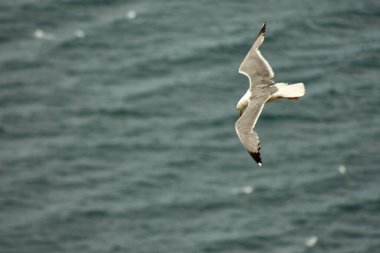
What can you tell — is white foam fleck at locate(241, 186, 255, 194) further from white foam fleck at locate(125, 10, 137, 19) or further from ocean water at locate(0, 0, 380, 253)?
white foam fleck at locate(125, 10, 137, 19)

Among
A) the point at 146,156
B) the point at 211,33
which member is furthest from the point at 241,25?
the point at 146,156

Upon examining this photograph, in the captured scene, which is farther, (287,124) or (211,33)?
(211,33)

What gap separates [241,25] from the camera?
48750 mm

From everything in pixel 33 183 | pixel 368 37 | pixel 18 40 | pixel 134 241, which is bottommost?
pixel 134 241

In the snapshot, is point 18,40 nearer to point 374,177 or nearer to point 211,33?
point 211,33

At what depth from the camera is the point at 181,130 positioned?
4284cm

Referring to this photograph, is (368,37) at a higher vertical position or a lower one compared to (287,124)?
higher

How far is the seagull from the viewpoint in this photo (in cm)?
1612

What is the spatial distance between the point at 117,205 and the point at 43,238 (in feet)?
12.4

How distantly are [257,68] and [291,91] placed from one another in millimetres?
1714

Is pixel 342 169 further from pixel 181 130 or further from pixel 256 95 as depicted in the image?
pixel 256 95

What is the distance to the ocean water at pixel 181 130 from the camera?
38531mm

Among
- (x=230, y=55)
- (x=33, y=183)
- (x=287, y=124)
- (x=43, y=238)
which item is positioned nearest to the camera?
(x=43, y=238)

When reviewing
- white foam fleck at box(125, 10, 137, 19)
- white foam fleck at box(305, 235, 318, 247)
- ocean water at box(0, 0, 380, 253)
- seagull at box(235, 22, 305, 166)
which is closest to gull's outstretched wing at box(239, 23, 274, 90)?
seagull at box(235, 22, 305, 166)
